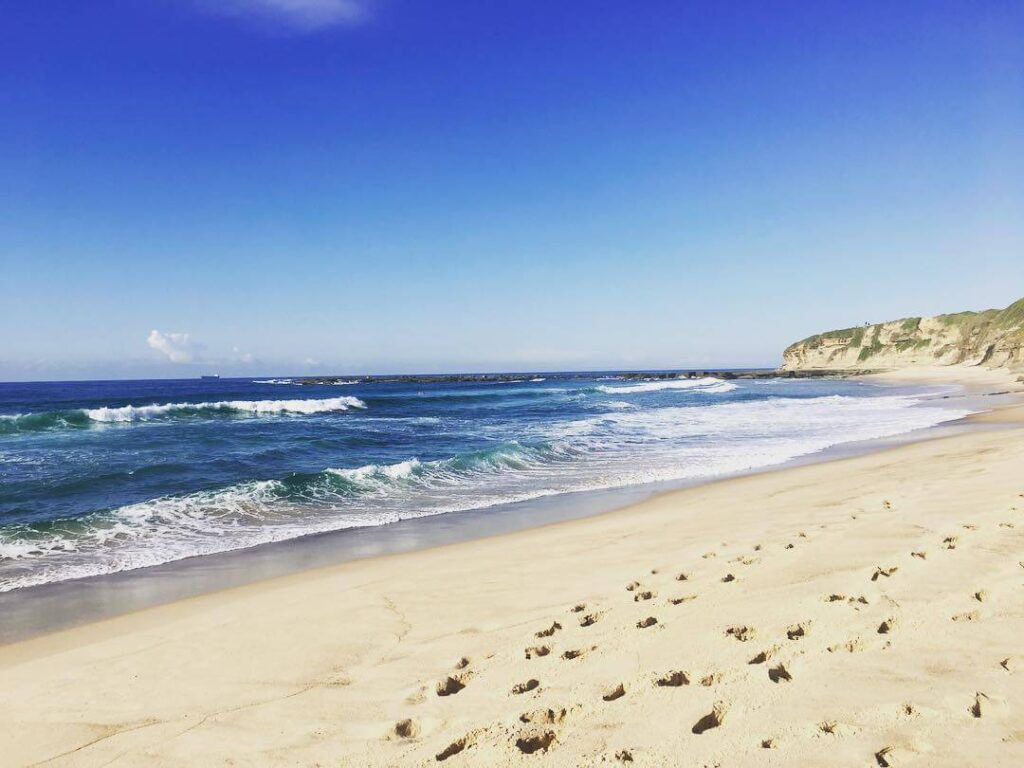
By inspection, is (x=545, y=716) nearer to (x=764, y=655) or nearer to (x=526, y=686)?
(x=526, y=686)

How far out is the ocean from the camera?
9461mm

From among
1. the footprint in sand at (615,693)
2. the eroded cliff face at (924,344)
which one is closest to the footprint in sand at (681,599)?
the footprint in sand at (615,693)

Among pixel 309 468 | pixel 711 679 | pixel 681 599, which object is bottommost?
pixel 309 468

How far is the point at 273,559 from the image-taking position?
8.19 metres

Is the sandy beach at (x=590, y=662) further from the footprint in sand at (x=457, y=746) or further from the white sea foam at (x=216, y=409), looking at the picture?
the white sea foam at (x=216, y=409)

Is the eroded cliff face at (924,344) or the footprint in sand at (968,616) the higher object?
the eroded cliff face at (924,344)

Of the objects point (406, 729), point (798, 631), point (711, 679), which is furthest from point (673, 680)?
point (406, 729)

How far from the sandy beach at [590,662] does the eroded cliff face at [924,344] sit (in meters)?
66.5

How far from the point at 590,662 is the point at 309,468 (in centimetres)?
1284

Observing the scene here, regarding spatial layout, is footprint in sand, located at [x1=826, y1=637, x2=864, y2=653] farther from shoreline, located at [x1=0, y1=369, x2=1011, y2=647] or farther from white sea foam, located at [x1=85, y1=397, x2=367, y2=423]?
white sea foam, located at [x1=85, y1=397, x2=367, y2=423]

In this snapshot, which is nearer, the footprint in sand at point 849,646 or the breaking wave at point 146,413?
the footprint in sand at point 849,646

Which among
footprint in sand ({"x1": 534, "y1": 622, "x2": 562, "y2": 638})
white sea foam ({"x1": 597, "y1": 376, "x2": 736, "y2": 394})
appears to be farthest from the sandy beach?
white sea foam ({"x1": 597, "y1": 376, "x2": 736, "y2": 394})

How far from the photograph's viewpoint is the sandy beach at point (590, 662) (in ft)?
9.43

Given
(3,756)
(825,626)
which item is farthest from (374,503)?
(825,626)
